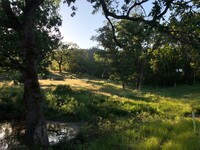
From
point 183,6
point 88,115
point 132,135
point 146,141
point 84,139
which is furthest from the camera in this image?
point 88,115

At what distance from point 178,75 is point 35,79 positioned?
60.2 m

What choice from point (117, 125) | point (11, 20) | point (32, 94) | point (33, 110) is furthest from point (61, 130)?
point (11, 20)

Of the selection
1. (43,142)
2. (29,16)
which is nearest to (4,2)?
(29,16)

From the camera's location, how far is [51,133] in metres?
15.6

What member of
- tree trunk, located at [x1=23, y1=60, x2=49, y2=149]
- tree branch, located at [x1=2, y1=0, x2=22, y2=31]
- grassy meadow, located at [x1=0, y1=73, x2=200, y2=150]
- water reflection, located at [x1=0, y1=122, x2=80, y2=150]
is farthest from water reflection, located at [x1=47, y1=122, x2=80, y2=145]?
tree branch, located at [x1=2, y1=0, x2=22, y2=31]

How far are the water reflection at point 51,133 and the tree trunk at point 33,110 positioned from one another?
1.18 metres

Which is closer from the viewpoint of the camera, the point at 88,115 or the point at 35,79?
the point at 35,79

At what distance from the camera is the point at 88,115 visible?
20234 millimetres

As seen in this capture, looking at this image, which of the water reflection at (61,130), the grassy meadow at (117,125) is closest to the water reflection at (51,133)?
the water reflection at (61,130)

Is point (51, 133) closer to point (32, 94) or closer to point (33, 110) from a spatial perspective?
point (33, 110)

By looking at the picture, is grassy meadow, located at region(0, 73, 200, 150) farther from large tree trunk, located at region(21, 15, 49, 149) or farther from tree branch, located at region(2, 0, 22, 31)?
tree branch, located at region(2, 0, 22, 31)

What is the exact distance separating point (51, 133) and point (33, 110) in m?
4.46

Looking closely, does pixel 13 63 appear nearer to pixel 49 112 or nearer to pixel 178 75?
pixel 49 112

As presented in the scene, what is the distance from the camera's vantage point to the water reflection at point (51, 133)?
13.3m
